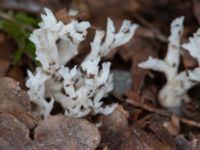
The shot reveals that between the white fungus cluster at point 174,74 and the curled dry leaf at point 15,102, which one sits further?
the white fungus cluster at point 174,74

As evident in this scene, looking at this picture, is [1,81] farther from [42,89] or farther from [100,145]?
[100,145]

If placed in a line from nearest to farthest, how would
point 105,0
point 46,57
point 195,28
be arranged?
point 46,57 → point 195,28 → point 105,0

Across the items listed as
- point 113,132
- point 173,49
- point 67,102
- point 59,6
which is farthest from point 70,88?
point 59,6

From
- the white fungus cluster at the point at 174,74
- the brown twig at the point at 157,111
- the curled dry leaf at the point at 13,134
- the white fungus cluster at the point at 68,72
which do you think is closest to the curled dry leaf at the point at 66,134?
the curled dry leaf at the point at 13,134

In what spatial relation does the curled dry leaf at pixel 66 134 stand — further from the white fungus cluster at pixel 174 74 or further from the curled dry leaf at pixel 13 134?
the white fungus cluster at pixel 174 74

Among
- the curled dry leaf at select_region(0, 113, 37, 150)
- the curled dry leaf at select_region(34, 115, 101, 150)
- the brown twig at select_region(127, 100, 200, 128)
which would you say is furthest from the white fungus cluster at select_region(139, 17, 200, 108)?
the curled dry leaf at select_region(0, 113, 37, 150)

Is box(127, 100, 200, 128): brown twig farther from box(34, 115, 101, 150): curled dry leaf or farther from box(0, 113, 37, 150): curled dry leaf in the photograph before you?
box(0, 113, 37, 150): curled dry leaf
